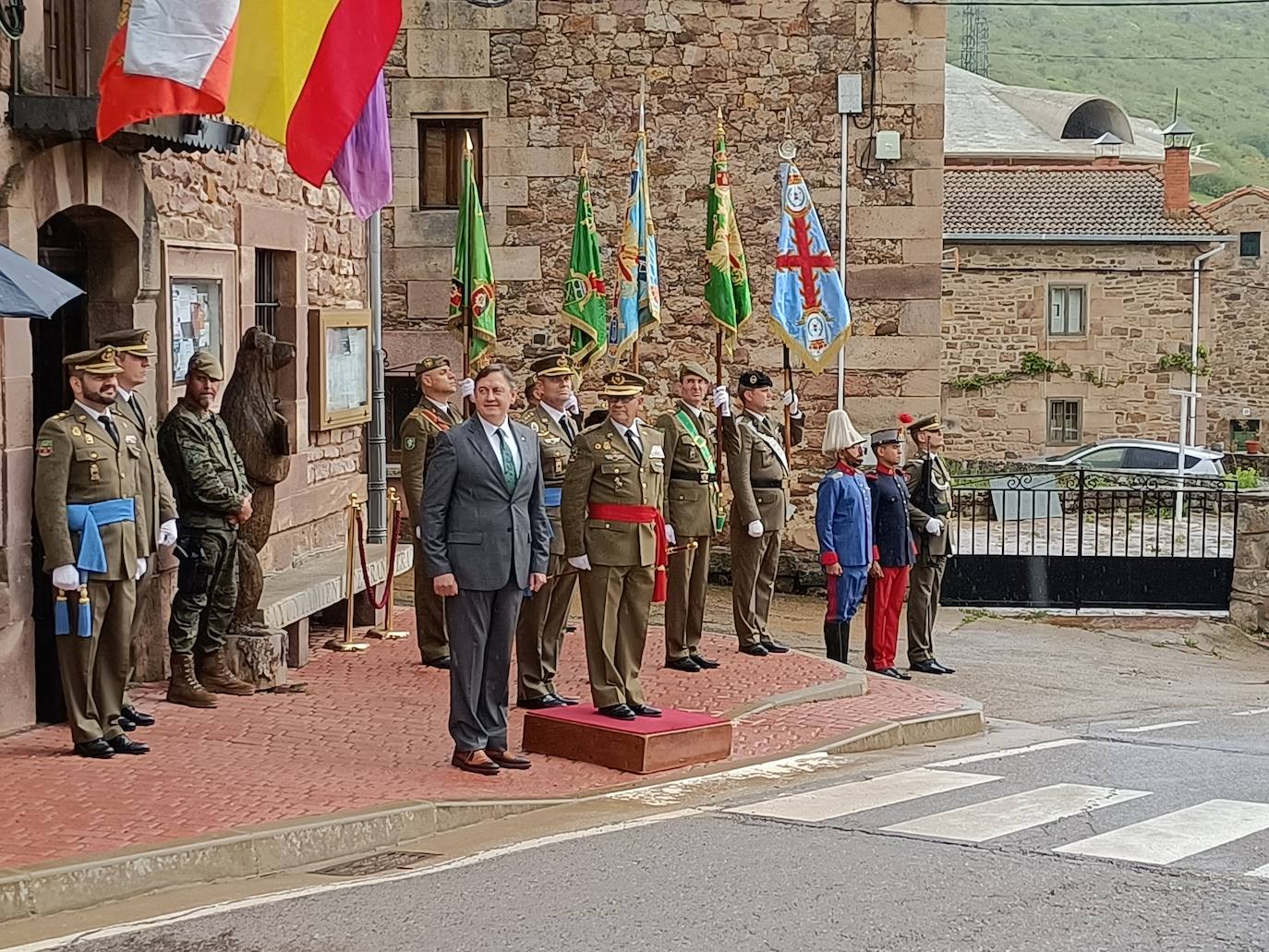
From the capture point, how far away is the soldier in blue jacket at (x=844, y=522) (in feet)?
45.5

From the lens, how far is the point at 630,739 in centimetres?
974

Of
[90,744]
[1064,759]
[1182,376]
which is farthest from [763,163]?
[1182,376]

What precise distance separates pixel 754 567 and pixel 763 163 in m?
6.79

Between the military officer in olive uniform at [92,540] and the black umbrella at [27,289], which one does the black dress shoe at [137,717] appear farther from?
the black umbrella at [27,289]

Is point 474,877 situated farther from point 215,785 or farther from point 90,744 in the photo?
point 90,744

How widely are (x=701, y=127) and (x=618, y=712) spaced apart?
1038 cm

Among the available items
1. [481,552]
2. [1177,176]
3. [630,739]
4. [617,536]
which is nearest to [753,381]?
[617,536]

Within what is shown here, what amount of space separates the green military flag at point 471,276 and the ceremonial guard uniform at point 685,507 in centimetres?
255

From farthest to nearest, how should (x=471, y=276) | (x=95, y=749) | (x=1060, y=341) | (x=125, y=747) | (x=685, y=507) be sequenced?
(x=1060, y=341) < (x=471, y=276) < (x=685, y=507) < (x=125, y=747) < (x=95, y=749)

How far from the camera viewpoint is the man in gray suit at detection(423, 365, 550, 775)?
943cm

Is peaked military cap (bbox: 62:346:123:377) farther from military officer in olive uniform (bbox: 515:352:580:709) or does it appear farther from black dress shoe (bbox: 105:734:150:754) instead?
military officer in olive uniform (bbox: 515:352:580:709)

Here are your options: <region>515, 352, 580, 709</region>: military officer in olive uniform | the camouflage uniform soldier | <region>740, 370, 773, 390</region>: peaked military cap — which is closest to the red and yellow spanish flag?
the camouflage uniform soldier

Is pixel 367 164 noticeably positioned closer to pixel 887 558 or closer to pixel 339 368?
pixel 339 368

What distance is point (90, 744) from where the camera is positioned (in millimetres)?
9375
